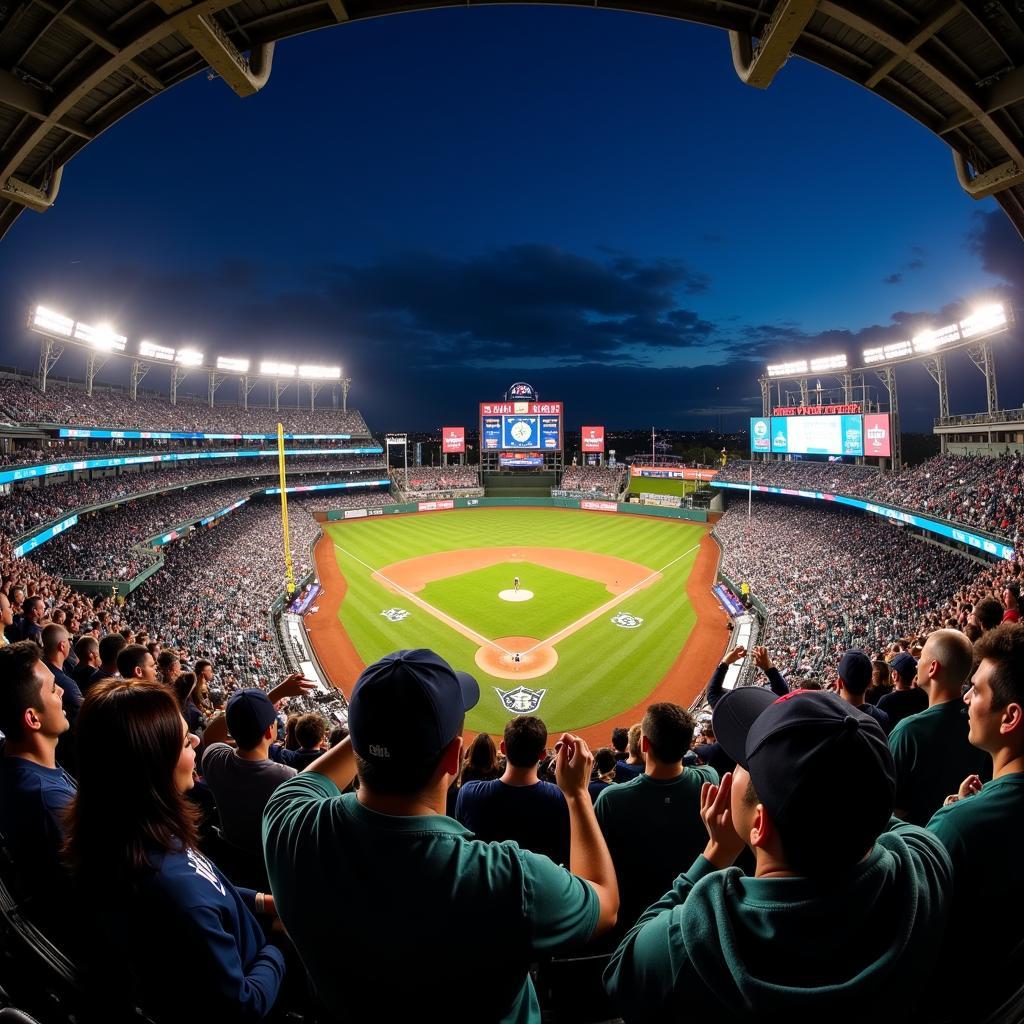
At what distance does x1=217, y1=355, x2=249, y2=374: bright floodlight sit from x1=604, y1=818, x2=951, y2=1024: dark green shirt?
66.6 m

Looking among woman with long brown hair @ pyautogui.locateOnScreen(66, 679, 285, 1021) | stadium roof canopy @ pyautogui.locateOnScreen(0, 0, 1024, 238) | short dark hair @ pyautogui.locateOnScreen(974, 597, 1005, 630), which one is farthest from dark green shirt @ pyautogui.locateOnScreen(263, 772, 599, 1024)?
short dark hair @ pyautogui.locateOnScreen(974, 597, 1005, 630)

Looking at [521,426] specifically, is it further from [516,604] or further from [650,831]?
[650,831]

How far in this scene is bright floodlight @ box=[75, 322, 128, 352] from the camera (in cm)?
3709

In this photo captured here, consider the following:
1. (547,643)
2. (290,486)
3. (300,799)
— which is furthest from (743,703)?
(290,486)

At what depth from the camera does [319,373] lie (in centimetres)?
6706

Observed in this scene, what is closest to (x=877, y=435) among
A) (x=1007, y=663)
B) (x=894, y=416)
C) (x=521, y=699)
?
(x=894, y=416)

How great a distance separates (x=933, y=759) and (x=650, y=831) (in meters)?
2.24

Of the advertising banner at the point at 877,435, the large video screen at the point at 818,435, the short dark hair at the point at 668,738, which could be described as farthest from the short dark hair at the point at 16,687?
the large video screen at the point at 818,435

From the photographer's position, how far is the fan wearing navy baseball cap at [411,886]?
1677mm

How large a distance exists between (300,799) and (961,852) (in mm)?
2944

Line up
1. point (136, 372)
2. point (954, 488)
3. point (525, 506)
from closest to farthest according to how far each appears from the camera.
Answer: point (954, 488), point (136, 372), point (525, 506)

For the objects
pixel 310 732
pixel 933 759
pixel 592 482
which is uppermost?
pixel 592 482

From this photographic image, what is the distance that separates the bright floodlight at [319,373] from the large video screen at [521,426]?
Result: 19679 millimetres

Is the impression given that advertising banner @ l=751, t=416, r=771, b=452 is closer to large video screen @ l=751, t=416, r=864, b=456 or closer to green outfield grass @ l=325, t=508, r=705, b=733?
large video screen @ l=751, t=416, r=864, b=456
